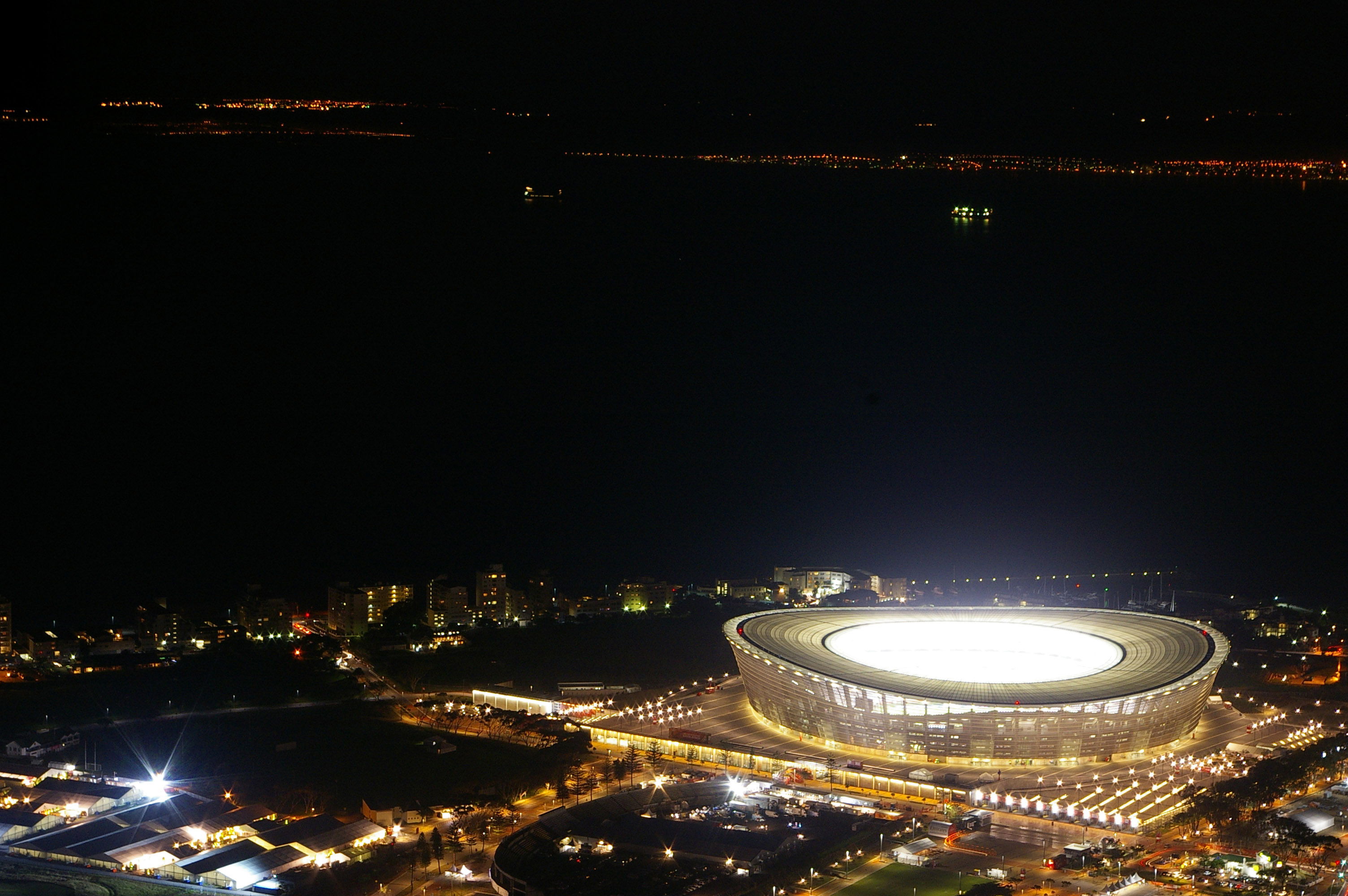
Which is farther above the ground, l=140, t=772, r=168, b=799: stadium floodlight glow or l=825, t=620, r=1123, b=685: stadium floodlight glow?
l=825, t=620, r=1123, b=685: stadium floodlight glow

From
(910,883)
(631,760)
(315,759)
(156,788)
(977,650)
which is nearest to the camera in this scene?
(910,883)

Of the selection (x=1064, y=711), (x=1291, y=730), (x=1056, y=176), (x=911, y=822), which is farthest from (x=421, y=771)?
(x=1056, y=176)

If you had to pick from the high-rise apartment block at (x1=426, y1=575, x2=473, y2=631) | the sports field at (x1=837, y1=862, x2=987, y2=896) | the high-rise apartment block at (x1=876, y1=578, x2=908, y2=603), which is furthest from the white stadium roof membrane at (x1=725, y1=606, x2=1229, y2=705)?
the high-rise apartment block at (x1=426, y1=575, x2=473, y2=631)

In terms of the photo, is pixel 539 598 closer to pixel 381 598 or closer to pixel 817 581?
pixel 381 598

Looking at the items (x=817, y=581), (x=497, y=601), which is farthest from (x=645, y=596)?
(x=817, y=581)

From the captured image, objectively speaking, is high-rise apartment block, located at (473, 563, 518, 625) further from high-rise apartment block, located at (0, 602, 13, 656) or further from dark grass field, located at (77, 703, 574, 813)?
high-rise apartment block, located at (0, 602, 13, 656)
